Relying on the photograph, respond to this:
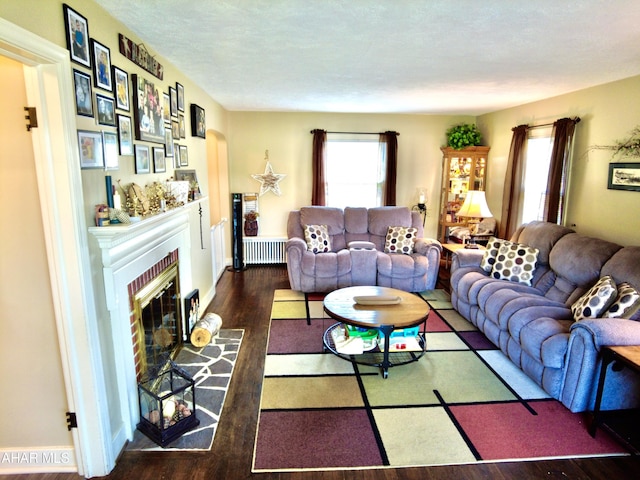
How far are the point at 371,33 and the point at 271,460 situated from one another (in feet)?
8.72

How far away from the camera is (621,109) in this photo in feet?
12.3

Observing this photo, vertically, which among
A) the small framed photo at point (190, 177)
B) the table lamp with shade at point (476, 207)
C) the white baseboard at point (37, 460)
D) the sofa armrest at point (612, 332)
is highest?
the small framed photo at point (190, 177)

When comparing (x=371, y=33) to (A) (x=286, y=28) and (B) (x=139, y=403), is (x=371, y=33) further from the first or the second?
(B) (x=139, y=403)

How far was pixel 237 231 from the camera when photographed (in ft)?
19.9

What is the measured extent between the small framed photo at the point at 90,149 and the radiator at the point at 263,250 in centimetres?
429

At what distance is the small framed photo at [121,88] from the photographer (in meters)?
2.31

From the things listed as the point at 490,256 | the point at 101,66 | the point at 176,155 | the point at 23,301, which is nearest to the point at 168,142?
the point at 176,155

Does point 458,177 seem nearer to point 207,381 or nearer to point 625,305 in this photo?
point 625,305

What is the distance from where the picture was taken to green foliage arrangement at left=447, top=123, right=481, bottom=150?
6.20m

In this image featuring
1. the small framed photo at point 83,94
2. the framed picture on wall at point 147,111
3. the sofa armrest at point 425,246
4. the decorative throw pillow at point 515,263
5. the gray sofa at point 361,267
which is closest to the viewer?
the small framed photo at point 83,94

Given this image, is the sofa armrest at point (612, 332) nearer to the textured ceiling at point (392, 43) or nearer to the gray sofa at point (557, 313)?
the gray sofa at point (557, 313)

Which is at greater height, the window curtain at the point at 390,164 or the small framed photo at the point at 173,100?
the small framed photo at the point at 173,100

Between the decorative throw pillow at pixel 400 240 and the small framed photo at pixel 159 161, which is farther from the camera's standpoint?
the decorative throw pillow at pixel 400 240

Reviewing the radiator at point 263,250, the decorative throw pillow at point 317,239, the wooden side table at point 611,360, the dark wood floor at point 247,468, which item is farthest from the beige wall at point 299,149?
the wooden side table at point 611,360
